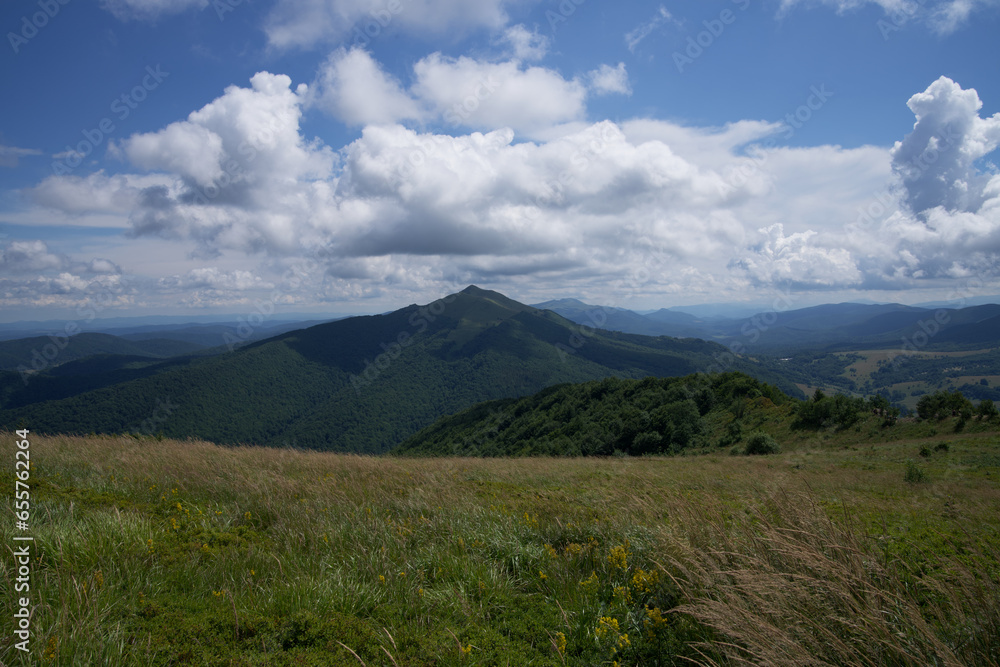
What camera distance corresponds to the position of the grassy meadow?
2.50 metres

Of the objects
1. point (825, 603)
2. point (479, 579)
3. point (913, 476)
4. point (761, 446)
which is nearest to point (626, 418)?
point (761, 446)

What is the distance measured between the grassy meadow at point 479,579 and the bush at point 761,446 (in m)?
17.8

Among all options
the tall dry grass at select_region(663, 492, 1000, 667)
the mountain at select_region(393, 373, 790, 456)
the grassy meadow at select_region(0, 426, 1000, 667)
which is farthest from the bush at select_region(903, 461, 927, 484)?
the mountain at select_region(393, 373, 790, 456)

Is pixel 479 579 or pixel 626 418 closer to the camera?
pixel 479 579

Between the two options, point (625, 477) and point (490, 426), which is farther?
point (490, 426)

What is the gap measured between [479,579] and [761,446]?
79.5 feet

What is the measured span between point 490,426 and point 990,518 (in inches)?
2580

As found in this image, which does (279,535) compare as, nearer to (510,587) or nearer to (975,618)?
(510,587)

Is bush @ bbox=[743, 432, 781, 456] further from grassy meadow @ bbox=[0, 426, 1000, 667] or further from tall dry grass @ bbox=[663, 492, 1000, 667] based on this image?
tall dry grass @ bbox=[663, 492, 1000, 667]

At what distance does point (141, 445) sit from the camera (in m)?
9.47

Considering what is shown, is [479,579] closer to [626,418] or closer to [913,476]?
[913,476]

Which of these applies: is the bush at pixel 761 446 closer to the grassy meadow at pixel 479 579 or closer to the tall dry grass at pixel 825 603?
the grassy meadow at pixel 479 579

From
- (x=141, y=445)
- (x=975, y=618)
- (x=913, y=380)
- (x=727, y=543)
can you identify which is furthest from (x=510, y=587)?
(x=913, y=380)

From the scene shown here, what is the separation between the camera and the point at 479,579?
3631 mm
